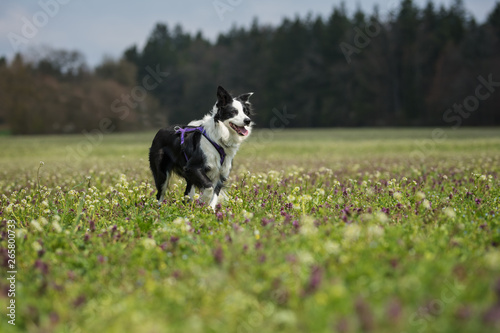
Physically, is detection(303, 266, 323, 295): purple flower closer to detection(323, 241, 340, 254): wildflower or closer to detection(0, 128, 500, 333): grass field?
detection(0, 128, 500, 333): grass field

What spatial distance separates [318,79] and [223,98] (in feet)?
214

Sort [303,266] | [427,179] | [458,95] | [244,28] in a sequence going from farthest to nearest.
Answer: [244,28], [458,95], [427,179], [303,266]

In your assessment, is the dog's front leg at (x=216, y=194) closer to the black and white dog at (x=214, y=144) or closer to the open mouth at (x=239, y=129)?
the black and white dog at (x=214, y=144)

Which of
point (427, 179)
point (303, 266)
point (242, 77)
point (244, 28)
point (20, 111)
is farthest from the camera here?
point (244, 28)

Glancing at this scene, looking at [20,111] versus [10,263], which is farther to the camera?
[20,111]

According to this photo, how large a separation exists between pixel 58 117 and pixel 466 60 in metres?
51.8

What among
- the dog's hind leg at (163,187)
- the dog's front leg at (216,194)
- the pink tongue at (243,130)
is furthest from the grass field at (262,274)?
the dog's hind leg at (163,187)

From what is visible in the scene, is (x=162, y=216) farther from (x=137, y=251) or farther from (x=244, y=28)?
(x=244, y=28)

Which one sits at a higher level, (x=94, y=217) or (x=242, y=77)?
(x=242, y=77)

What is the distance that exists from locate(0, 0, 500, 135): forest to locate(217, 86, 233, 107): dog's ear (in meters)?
51.2

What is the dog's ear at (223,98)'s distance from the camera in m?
6.47

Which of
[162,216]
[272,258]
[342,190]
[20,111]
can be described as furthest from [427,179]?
[20,111]

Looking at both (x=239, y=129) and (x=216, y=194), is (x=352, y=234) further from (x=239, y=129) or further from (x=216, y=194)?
(x=239, y=129)

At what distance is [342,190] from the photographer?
6.91 m
